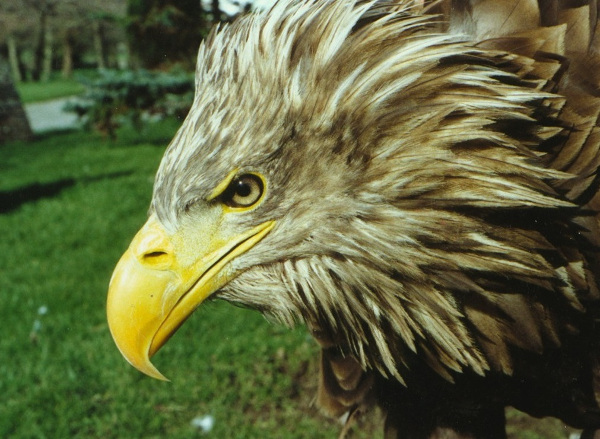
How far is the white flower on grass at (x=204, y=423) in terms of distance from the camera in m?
3.41

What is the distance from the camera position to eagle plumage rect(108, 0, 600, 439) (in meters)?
1.53

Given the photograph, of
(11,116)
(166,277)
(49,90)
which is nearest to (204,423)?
(166,277)

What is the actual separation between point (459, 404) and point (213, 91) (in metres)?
1.27

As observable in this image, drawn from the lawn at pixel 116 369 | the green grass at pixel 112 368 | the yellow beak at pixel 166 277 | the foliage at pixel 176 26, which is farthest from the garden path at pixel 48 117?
the yellow beak at pixel 166 277

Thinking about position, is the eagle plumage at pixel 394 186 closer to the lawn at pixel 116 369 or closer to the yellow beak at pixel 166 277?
the yellow beak at pixel 166 277

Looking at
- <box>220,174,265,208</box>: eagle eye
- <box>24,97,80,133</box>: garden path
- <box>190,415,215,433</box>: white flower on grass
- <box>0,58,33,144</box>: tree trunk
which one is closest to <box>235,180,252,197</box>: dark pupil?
<box>220,174,265,208</box>: eagle eye

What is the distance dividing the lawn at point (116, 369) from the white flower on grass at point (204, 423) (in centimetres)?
2

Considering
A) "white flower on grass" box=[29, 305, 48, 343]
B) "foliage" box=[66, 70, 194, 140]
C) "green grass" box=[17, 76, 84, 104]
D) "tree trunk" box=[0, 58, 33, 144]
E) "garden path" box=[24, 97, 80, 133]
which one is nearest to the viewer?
"white flower on grass" box=[29, 305, 48, 343]

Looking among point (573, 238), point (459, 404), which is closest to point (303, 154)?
point (573, 238)

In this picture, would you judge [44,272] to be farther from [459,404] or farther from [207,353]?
[459,404]

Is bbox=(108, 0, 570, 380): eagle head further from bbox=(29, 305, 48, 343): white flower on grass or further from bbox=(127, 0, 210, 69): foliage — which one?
bbox=(29, 305, 48, 343): white flower on grass

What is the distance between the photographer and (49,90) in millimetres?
24703

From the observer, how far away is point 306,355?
3947 mm

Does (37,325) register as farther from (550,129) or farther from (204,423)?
(550,129)
